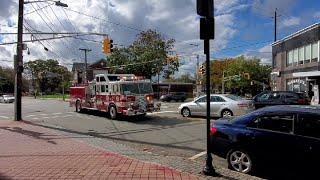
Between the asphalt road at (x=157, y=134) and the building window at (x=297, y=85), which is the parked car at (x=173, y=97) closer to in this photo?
the building window at (x=297, y=85)

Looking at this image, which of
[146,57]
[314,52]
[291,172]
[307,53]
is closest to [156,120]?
[291,172]

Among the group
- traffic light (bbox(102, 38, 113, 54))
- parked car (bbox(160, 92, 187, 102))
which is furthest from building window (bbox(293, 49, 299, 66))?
parked car (bbox(160, 92, 187, 102))

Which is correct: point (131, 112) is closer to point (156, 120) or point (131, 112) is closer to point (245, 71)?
point (156, 120)

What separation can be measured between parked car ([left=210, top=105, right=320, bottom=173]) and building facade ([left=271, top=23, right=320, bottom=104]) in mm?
23069

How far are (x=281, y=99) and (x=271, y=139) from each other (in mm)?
18062

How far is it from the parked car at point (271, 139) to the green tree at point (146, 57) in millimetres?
60141

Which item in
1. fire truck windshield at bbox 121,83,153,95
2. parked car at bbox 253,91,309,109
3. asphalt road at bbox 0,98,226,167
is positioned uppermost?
fire truck windshield at bbox 121,83,153,95

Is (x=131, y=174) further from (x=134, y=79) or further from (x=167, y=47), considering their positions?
(x=167, y=47)

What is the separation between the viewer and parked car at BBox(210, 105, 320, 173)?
8469 millimetres

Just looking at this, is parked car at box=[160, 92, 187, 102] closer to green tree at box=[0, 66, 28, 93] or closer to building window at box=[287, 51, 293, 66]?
building window at box=[287, 51, 293, 66]

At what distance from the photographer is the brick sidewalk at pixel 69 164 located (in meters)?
8.70

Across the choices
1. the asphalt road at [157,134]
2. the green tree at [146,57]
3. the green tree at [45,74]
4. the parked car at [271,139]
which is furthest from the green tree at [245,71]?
the parked car at [271,139]

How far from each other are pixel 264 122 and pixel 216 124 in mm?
1297

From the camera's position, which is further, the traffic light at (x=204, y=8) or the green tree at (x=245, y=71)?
the green tree at (x=245, y=71)
